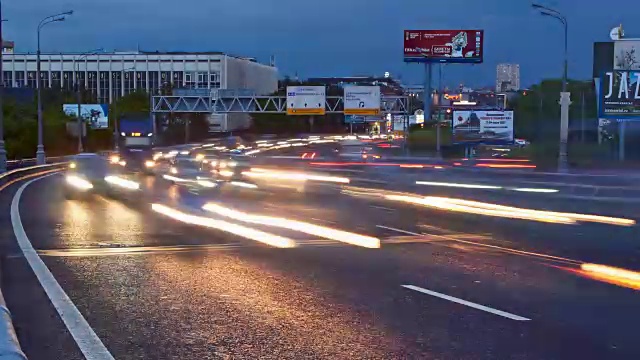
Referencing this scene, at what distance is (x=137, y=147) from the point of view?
45219mm

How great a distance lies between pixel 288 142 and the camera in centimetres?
8850

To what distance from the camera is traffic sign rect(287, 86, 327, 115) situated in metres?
72.9

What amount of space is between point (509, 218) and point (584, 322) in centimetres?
1232

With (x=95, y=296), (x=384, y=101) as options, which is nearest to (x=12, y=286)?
(x=95, y=296)

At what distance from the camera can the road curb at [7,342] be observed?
21.6 ft

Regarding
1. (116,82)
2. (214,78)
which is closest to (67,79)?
(116,82)

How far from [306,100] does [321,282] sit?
62.6 metres

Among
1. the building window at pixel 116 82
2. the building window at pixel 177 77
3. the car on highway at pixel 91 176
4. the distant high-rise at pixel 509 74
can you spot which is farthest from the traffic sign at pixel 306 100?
the distant high-rise at pixel 509 74

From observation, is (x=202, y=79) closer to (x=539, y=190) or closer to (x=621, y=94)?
(x=621, y=94)

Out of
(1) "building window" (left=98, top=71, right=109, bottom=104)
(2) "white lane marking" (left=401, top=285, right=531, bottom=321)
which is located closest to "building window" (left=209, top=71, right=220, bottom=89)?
(1) "building window" (left=98, top=71, right=109, bottom=104)

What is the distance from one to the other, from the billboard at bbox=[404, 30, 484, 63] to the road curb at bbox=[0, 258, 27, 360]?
75.8 m

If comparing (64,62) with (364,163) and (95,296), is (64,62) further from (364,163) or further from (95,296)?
(95,296)

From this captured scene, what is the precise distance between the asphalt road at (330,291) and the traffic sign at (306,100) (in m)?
53.2

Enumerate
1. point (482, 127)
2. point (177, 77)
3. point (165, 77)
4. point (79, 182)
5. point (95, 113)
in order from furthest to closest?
1. point (165, 77)
2. point (177, 77)
3. point (95, 113)
4. point (482, 127)
5. point (79, 182)
